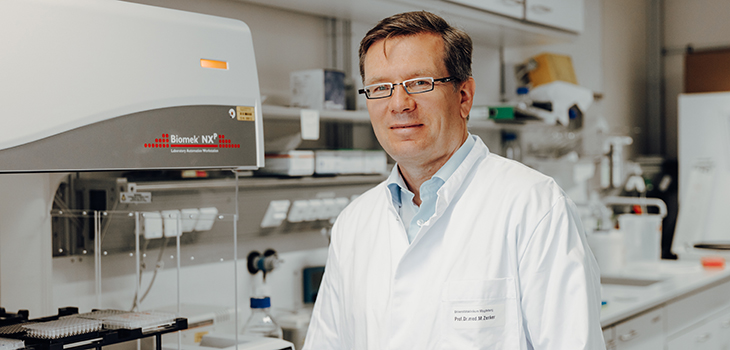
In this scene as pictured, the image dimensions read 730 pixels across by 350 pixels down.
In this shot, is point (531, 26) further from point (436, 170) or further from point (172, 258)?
point (172, 258)

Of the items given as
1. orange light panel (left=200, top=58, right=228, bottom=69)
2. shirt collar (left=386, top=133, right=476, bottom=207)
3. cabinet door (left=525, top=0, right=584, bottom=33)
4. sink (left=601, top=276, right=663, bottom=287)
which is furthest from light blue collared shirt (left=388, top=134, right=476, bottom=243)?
sink (left=601, top=276, right=663, bottom=287)

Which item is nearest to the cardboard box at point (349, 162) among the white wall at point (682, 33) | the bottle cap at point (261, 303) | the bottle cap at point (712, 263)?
the bottle cap at point (261, 303)

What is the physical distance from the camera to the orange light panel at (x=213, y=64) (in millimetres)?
1352

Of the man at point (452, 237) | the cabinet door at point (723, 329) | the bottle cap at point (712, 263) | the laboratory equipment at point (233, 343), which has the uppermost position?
the man at point (452, 237)

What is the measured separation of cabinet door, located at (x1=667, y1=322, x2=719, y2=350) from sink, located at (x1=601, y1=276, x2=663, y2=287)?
0.27 m

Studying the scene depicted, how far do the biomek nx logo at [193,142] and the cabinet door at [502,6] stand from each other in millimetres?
1189

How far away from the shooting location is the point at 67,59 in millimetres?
1157

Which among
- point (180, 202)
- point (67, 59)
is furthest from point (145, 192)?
point (67, 59)

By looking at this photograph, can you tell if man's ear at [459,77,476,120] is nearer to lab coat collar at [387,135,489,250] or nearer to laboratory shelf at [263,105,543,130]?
lab coat collar at [387,135,489,250]

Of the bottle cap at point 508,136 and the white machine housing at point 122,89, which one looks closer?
the white machine housing at point 122,89

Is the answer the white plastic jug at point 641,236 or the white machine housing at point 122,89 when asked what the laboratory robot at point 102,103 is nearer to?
the white machine housing at point 122,89

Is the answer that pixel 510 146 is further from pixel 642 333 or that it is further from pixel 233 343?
pixel 233 343

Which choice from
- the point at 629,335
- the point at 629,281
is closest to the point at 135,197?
the point at 629,335

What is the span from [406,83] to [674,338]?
2.15 meters
